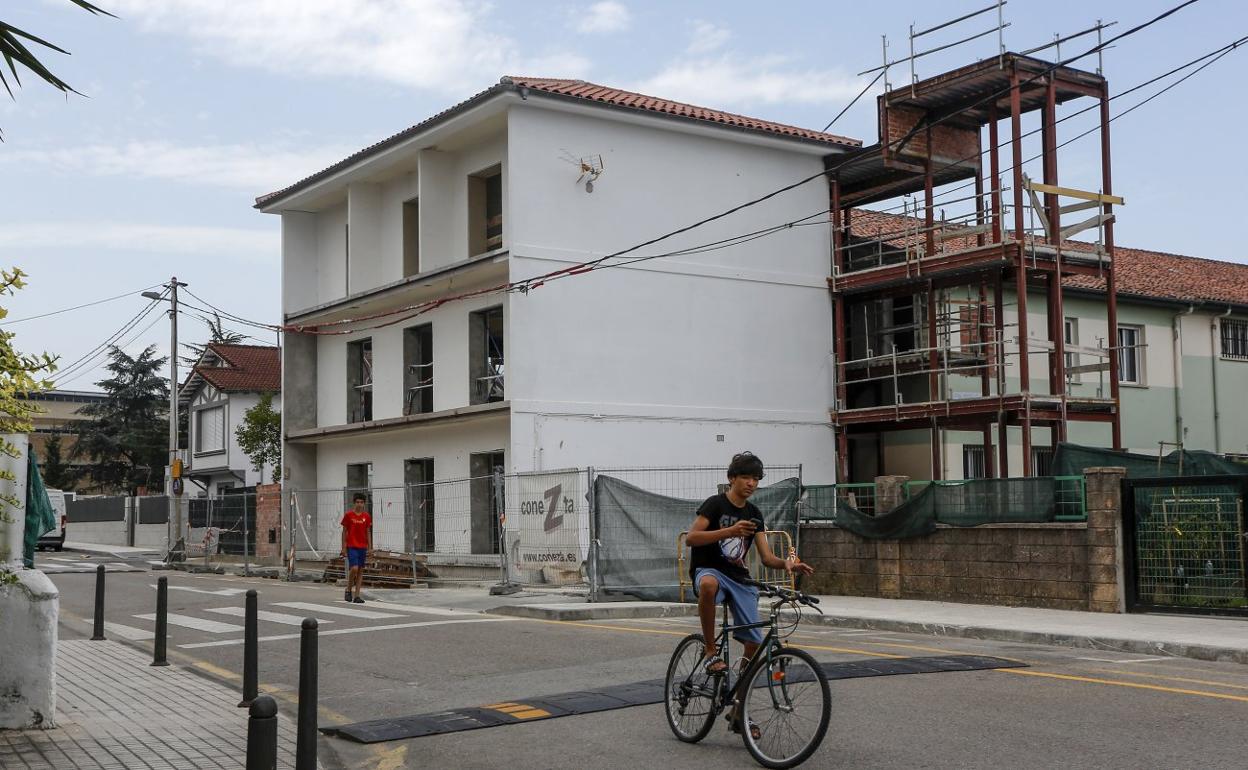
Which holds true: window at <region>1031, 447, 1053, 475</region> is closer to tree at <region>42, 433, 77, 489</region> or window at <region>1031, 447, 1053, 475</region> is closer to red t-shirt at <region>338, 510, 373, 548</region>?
red t-shirt at <region>338, 510, 373, 548</region>

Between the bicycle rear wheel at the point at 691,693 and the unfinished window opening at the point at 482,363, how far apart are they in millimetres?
20434

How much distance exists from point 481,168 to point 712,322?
Answer: 20.0ft

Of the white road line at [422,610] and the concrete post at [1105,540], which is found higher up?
the concrete post at [1105,540]

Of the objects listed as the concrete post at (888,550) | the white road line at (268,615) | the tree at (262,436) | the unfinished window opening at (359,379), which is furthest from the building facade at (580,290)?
the tree at (262,436)

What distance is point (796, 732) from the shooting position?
706 cm

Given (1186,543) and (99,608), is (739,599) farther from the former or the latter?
(99,608)

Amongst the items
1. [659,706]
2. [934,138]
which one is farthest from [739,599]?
[934,138]

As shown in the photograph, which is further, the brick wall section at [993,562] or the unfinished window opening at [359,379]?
the unfinished window opening at [359,379]

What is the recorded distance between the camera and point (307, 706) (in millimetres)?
6738

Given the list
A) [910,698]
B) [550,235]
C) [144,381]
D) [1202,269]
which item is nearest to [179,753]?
[910,698]

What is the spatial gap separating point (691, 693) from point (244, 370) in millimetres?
48807

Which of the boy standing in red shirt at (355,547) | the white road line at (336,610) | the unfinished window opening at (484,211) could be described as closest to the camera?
the white road line at (336,610)

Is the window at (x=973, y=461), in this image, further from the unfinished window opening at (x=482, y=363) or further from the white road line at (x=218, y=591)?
the white road line at (x=218, y=591)

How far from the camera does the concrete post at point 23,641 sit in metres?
8.59
